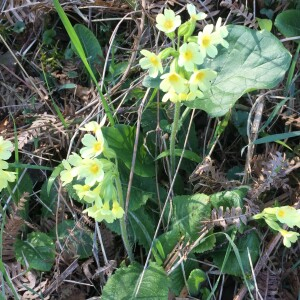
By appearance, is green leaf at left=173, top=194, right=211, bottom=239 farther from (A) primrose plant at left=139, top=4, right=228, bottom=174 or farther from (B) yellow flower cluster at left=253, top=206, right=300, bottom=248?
(A) primrose plant at left=139, top=4, right=228, bottom=174

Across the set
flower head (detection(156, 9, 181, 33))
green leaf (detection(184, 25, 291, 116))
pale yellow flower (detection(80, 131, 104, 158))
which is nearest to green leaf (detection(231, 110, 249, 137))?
green leaf (detection(184, 25, 291, 116))

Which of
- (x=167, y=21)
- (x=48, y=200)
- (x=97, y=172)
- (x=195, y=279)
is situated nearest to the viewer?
(x=97, y=172)

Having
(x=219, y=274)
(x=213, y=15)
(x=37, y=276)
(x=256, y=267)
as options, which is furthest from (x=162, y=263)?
(x=213, y=15)

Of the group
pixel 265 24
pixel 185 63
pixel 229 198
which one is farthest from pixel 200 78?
pixel 265 24

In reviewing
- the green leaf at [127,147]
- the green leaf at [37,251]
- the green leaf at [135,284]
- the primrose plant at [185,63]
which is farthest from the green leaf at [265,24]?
the green leaf at [37,251]

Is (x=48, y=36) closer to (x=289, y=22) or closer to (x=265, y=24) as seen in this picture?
(x=265, y=24)

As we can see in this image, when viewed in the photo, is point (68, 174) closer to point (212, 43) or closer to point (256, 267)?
point (212, 43)
